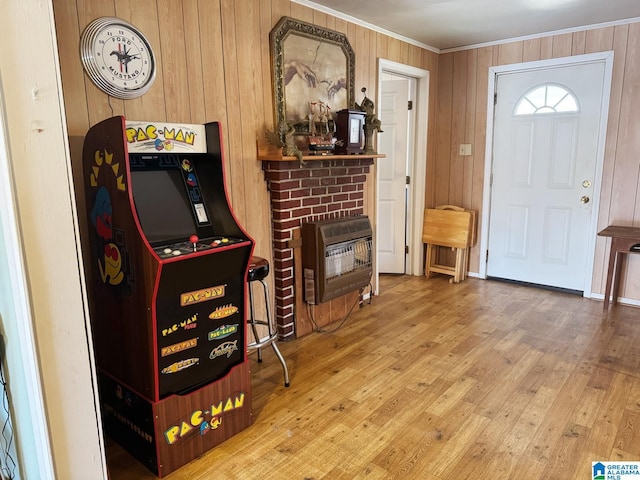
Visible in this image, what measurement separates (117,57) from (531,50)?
11.9ft

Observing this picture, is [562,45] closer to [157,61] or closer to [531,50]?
[531,50]

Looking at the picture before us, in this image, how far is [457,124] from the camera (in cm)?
476

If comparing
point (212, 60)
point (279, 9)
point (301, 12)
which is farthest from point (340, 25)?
point (212, 60)

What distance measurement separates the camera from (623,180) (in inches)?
153

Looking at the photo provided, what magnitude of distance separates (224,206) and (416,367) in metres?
1.60

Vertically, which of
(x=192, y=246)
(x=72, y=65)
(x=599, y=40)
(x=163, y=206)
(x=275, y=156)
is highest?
(x=599, y=40)

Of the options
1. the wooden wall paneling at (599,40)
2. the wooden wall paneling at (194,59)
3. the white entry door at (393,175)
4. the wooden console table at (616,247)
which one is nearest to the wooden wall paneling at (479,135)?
the white entry door at (393,175)

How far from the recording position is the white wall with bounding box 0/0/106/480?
1.36 meters

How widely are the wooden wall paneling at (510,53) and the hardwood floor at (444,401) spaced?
7.64 ft

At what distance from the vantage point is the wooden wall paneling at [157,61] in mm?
2293

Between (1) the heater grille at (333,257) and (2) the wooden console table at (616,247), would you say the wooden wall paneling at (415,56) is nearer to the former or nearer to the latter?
(1) the heater grille at (333,257)

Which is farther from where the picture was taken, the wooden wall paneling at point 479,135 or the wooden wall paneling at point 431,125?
the wooden wall paneling at point 431,125

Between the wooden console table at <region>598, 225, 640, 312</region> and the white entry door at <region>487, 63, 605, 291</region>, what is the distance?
31 centimetres

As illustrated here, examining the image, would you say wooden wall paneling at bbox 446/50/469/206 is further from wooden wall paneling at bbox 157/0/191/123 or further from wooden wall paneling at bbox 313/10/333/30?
wooden wall paneling at bbox 157/0/191/123
